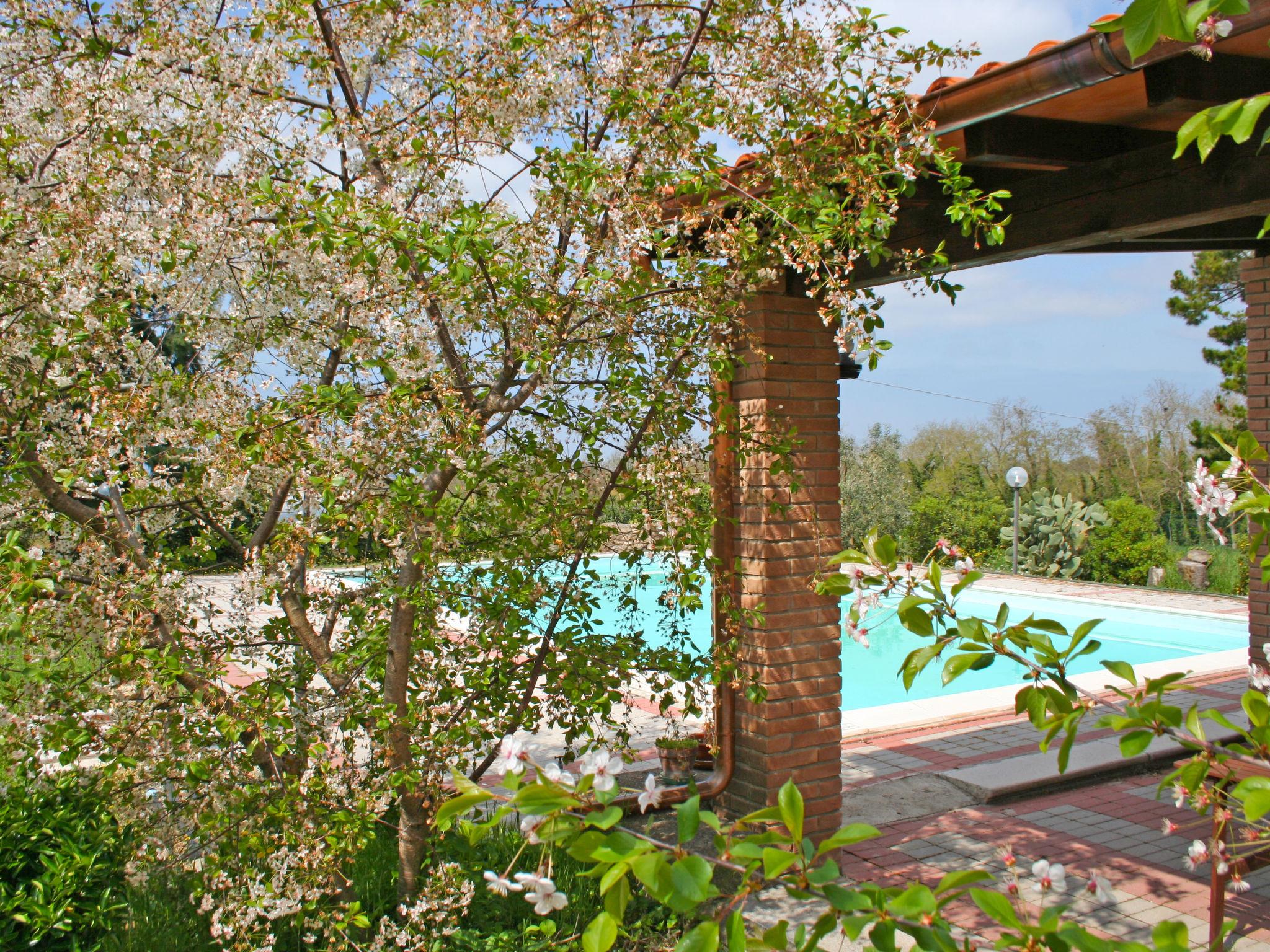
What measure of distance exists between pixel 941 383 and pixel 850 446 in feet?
22.0

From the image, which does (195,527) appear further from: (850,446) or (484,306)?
(850,446)

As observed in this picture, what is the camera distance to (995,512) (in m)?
16.3

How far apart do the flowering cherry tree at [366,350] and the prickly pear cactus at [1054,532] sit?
43.0 feet

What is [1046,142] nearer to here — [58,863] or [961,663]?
[961,663]

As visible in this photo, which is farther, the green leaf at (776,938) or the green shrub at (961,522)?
the green shrub at (961,522)

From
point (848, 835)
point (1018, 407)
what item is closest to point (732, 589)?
point (848, 835)

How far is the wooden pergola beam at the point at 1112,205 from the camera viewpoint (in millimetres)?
3195

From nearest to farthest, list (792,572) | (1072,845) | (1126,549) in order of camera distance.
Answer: (792,572)
(1072,845)
(1126,549)

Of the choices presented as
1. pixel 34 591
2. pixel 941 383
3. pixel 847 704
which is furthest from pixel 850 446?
pixel 34 591

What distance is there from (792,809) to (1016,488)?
580 inches

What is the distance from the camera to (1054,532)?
49.9ft

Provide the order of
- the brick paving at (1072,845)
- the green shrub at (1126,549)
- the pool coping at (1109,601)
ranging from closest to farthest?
the brick paving at (1072,845) → the pool coping at (1109,601) → the green shrub at (1126,549)

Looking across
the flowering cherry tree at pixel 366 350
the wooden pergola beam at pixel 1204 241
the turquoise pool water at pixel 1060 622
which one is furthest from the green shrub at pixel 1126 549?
the flowering cherry tree at pixel 366 350

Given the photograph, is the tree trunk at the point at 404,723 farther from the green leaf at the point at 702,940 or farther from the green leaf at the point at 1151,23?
the green leaf at the point at 1151,23
